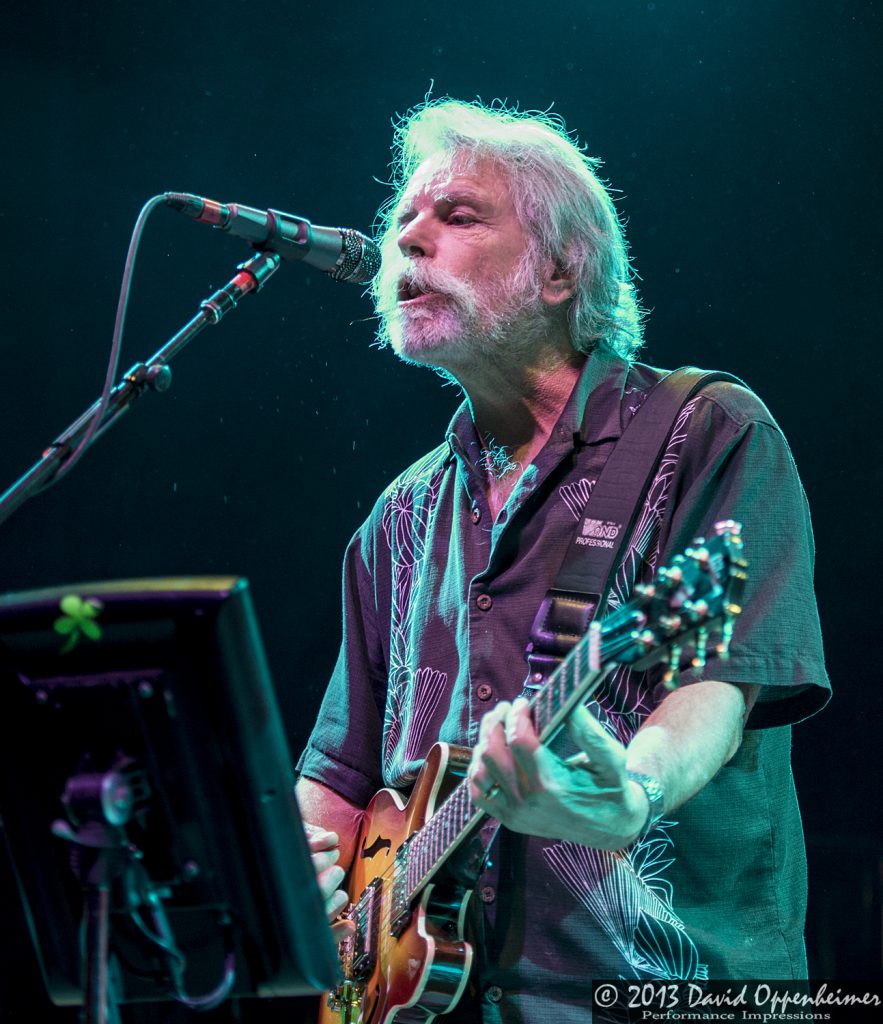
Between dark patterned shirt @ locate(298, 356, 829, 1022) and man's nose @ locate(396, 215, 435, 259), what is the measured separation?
552 millimetres

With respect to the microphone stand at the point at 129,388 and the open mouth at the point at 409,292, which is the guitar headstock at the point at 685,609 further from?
the open mouth at the point at 409,292

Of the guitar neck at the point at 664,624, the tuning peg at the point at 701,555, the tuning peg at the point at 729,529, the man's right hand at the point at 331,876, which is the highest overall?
the tuning peg at the point at 729,529

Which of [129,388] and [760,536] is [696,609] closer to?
[760,536]

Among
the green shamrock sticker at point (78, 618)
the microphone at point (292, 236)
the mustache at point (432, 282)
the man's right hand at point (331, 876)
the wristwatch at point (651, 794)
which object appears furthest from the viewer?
the mustache at point (432, 282)

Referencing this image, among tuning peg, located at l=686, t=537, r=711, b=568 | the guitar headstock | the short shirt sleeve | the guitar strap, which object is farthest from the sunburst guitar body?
tuning peg, located at l=686, t=537, r=711, b=568

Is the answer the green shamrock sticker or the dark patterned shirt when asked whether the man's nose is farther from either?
the green shamrock sticker

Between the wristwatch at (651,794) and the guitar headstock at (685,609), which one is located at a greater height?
the guitar headstock at (685,609)

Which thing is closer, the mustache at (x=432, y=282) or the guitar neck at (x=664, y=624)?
the guitar neck at (x=664, y=624)

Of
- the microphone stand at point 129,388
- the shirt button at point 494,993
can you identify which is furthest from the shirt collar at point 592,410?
the shirt button at point 494,993

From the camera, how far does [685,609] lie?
1674 mm

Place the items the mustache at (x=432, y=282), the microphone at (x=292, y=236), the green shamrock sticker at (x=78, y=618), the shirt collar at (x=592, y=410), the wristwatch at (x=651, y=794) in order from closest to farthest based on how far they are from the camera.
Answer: the green shamrock sticker at (x=78, y=618) → the wristwatch at (x=651, y=794) → the microphone at (x=292, y=236) → the shirt collar at (x=592, y=410) → the mustache at (x=432, y=282)

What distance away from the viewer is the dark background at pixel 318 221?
3.86 meters

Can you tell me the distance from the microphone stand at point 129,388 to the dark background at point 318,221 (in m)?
1.99

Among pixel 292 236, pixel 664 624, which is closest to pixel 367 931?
pixel 664 624
